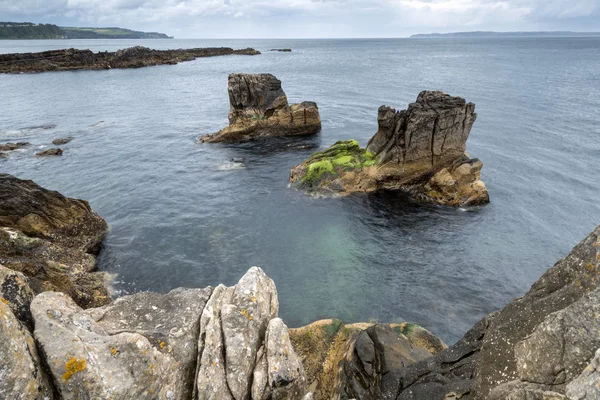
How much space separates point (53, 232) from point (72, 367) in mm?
22890

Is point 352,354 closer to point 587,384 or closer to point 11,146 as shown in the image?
point 587,384

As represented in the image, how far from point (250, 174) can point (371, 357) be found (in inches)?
1362

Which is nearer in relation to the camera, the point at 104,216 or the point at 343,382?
the point at 343,382

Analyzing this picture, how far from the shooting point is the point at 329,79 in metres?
124

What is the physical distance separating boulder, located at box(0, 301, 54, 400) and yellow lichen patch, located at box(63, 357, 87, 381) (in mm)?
404

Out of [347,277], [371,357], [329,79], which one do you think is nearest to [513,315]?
[371,357]

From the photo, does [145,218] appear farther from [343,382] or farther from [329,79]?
[329,79]

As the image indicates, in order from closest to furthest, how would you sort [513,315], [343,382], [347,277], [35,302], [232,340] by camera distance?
1. [513,315]
2. [35,302]
3. [232,340]
4. [343,382]
5. [347,277]

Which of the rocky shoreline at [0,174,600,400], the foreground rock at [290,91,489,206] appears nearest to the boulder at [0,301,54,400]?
the rocky shoreline at [0,174,600,400]

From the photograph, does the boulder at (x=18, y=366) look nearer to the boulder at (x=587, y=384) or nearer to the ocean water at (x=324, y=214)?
the boulder at (x=587, y=384)

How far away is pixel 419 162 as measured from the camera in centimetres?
4019

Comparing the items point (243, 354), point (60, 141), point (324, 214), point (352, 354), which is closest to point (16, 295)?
point (243, 354)

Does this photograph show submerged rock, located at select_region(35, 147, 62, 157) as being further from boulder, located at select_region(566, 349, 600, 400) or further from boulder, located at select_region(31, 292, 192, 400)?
boulder, located at select_region(566, 349, 600, 400)

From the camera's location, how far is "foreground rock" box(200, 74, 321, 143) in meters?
58.7
